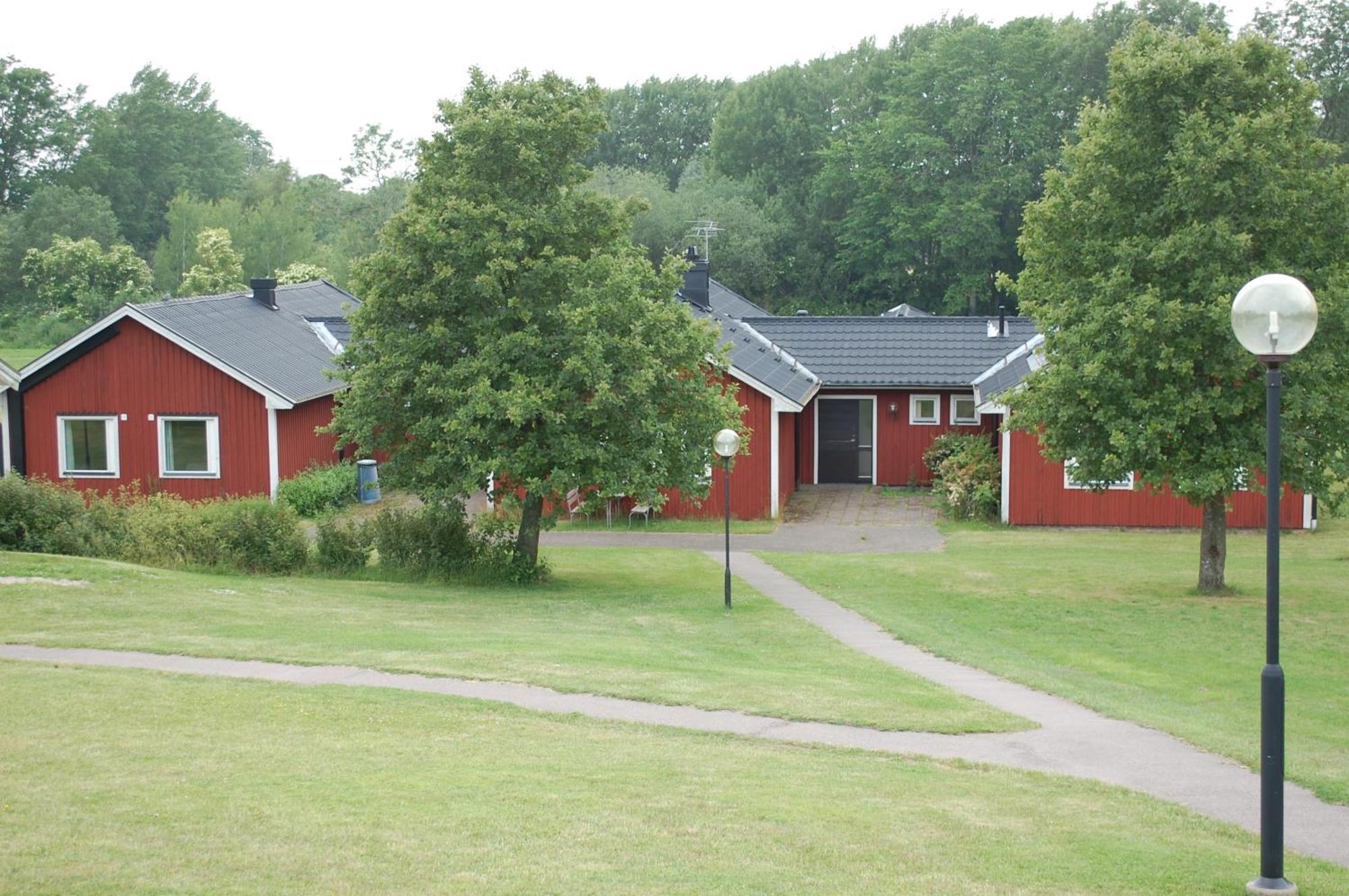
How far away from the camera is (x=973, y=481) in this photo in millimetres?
28406

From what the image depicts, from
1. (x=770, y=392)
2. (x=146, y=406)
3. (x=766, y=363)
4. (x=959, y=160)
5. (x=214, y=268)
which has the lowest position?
(x=146, y=406)

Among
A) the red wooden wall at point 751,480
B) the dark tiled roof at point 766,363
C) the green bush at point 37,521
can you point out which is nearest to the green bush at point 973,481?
the dark tiled roof at point 766,363

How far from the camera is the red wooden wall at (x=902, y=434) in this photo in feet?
107

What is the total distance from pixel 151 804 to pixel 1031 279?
15522mm

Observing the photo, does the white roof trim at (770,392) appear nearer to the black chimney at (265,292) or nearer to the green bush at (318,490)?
the green bush at (318,490)

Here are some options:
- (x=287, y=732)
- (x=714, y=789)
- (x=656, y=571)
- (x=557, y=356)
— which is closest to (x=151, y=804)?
(x=287, y=732)

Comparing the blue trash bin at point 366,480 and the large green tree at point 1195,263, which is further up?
the large green tree at point 1195,263

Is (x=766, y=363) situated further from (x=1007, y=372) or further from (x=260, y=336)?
(x=260, y=336)

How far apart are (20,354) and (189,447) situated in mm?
30223

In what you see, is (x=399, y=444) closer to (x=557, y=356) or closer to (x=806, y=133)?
(x=557, y=356)

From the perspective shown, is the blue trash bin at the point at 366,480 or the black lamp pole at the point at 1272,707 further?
the blue trash bin at the point at 366,480

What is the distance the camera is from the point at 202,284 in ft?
191

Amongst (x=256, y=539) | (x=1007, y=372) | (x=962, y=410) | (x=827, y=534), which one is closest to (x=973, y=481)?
(x=1007, y=372)

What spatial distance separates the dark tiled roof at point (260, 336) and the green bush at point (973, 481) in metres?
13.1
